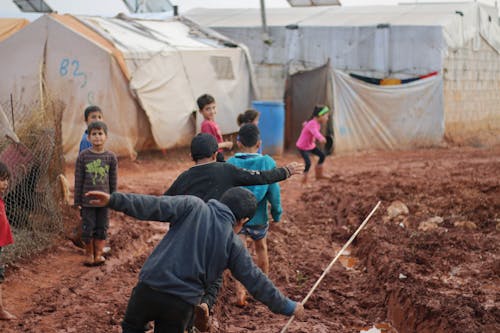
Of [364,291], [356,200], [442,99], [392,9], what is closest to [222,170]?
[364,291]

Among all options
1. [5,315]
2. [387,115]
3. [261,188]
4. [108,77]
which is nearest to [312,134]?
[108,77]

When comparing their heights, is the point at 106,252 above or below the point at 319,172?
above

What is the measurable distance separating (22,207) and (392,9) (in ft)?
46.2

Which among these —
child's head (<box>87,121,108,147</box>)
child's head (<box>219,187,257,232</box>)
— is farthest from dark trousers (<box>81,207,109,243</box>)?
child's head (<box>219,187,257,232</box>)

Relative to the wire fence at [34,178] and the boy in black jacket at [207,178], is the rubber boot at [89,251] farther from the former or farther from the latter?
the boy in black jacket at [207,178]

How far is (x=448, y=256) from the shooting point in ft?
23.7

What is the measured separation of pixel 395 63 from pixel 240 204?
543 inches

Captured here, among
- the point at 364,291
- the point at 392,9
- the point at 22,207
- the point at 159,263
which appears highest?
the point at 392,9

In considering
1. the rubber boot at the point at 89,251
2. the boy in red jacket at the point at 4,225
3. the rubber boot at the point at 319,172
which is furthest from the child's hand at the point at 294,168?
the rubber boot at the point at 319,172

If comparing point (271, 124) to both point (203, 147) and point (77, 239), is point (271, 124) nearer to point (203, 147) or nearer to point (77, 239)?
point (77, 239)

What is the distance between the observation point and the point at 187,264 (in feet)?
12.0

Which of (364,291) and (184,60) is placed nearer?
(364,291)

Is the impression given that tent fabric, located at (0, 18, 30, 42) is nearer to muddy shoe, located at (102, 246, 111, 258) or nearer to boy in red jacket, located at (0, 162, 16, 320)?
muddy shoe, located at (102, 246, 111, 258)

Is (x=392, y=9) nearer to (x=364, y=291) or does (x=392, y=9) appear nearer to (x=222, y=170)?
(x=364, y=291)
